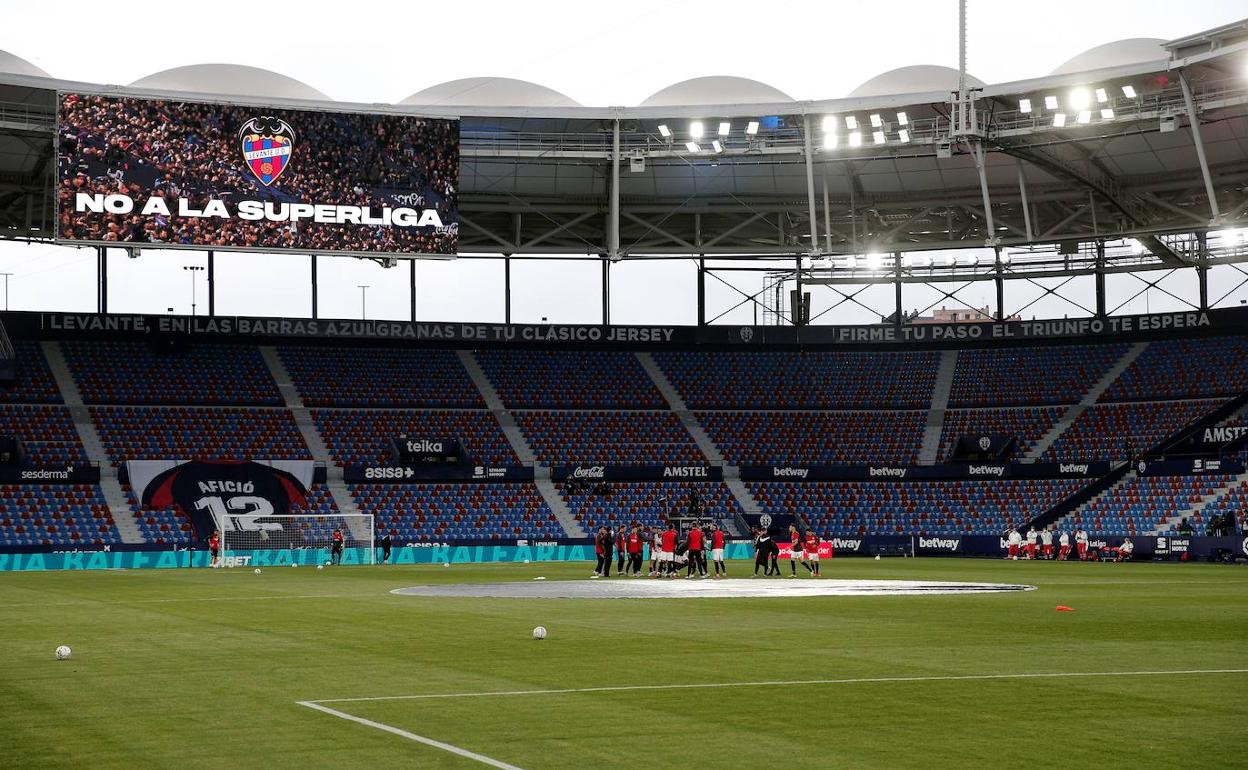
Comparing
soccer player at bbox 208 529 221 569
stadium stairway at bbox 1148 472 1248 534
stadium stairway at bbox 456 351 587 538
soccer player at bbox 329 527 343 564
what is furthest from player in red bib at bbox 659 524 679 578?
stadium stairway at bbox 1148 472 1248 534

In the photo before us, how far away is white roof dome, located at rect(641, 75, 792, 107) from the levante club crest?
16063mm

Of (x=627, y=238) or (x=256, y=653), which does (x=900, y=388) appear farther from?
(x=256, y=653)

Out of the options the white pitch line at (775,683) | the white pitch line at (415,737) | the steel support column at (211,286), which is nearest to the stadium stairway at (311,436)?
the steel support column at (211,286)

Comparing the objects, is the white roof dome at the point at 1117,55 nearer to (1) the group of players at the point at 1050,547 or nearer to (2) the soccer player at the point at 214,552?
(1) the group of players at the point at 1050,547

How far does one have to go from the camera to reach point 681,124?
61188 millimetres

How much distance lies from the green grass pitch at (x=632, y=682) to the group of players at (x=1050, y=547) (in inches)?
1123

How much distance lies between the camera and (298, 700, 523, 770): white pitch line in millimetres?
11817

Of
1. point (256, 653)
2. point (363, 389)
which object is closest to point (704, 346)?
point (363, 389)

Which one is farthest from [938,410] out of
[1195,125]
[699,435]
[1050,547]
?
[1195,125]

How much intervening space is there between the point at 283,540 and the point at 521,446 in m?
16.4

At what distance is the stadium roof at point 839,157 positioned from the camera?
54.4 meters

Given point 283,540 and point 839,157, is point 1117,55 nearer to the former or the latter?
point 839,157

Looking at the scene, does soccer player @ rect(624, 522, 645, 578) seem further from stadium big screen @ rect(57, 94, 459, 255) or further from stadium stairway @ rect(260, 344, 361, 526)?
stadium stairway @ rect(260, 344, 361, 526)

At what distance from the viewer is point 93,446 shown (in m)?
69.2
